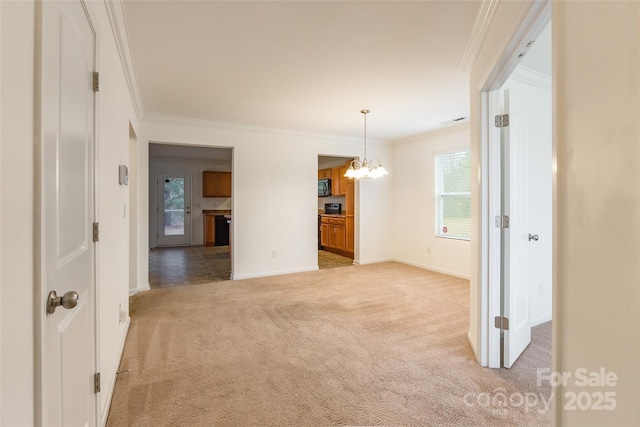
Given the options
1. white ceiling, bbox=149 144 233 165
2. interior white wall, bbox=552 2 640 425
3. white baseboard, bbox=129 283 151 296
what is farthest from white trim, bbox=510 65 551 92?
white ceiling, bbox=149 144 233 165

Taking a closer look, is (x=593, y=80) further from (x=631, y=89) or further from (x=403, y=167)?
(x=403, y=167)

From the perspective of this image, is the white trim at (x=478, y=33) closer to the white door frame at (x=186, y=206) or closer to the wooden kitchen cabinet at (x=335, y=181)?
the wooden kitchen cabinet at (x=335, y=181)

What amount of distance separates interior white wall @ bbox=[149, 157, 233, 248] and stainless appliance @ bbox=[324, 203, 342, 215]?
8.95ft

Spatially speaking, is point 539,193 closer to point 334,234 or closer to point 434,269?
point 434,269

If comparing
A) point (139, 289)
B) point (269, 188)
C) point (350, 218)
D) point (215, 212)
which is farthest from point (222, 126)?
point (215, 212)

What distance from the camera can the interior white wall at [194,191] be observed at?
805 centimetres

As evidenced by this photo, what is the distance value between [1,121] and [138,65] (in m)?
2.62

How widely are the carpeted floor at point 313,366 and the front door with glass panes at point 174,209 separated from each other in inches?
198

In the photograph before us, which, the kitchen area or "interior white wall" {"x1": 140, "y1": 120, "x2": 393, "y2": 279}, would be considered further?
the kitchen area

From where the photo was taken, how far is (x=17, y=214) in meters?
0.73

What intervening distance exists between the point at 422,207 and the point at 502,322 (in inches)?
138

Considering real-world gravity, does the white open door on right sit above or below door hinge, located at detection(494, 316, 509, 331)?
above

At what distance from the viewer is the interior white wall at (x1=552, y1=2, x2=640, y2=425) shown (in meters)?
0.74

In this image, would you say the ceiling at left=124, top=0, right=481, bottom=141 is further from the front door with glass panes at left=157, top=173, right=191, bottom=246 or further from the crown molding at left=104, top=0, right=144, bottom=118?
the front door with glass panes at left=157, top=173, right=191, bottom=246
